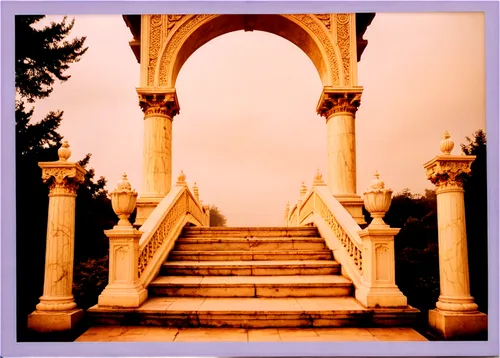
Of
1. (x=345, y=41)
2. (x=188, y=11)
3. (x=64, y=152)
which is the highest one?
(x=345, y=41)

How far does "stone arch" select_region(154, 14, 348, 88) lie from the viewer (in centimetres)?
1123

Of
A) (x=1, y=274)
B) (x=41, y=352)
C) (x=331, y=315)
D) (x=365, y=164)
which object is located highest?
(x=365, y=164)

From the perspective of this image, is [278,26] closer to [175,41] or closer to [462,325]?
[175,41]

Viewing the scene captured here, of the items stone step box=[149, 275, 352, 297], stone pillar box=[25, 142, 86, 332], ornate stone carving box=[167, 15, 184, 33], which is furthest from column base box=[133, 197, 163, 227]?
stone pillar box=[25, 142, 86, 332]

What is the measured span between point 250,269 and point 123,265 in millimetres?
2007

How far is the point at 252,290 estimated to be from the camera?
5992 millimetres

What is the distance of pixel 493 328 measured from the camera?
4.92 meters

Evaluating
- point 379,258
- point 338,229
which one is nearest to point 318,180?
point 338,229

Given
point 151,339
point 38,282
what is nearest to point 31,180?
point 38,282

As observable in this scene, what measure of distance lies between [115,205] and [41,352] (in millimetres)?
1871

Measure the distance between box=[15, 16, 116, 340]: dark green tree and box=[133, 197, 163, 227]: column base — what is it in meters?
2.95

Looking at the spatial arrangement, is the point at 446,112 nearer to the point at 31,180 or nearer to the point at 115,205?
the point at 115,205

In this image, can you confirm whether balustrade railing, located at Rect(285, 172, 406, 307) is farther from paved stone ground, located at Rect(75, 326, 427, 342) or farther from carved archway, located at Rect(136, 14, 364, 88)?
carved archway, located at Rect(136, 14, 364, 88)

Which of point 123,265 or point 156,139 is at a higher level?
point 156,139
